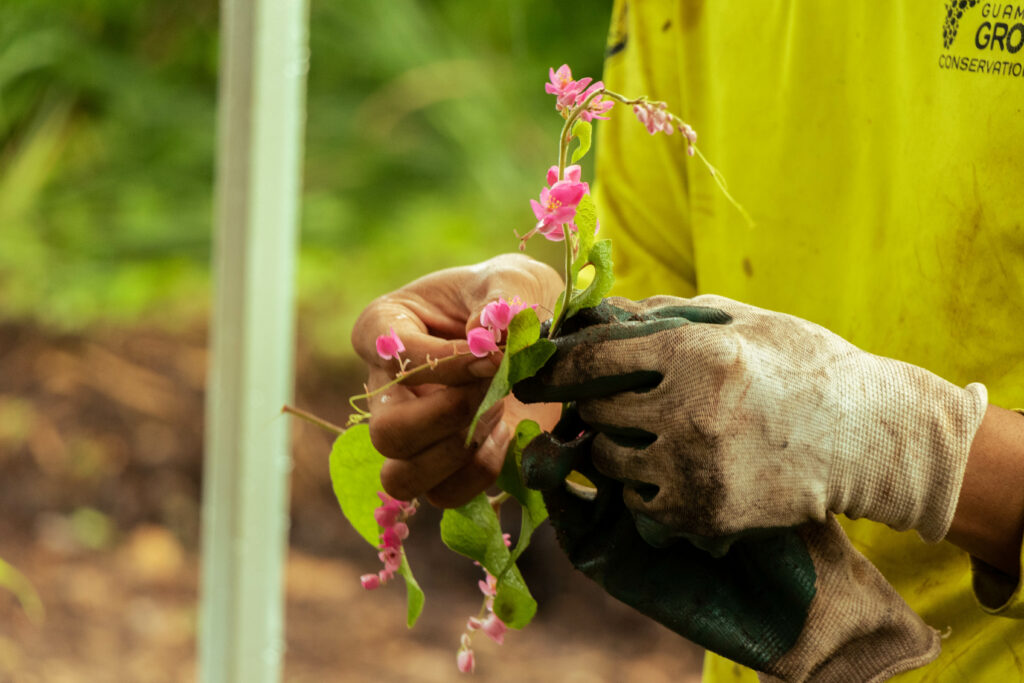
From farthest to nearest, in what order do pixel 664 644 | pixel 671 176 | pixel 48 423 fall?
pixel 48 423
pixel 664 644
pixel 671 176

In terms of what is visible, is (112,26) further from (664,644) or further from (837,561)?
(837,561)

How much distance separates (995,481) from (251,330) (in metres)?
0.87

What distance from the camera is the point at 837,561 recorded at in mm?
558

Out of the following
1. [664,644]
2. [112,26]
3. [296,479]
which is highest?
[112,26]

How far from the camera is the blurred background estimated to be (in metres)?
2.11

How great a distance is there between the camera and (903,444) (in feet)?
1.67

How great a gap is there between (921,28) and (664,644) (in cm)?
170

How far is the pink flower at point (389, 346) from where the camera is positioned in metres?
0.56

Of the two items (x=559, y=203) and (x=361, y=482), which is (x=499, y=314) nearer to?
(x=559, y=203)

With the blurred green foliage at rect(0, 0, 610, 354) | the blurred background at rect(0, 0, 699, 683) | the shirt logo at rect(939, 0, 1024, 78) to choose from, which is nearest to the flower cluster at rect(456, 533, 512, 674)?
the shirt logo at rect(939, 0, 1024, 78)

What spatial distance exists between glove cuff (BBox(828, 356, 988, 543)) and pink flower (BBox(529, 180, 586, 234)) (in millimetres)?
169

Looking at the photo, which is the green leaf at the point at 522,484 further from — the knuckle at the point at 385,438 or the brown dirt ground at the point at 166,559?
the brown dirt ground at the point at 166,559

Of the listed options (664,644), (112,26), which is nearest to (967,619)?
(664,644)

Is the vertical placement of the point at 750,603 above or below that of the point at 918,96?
below
